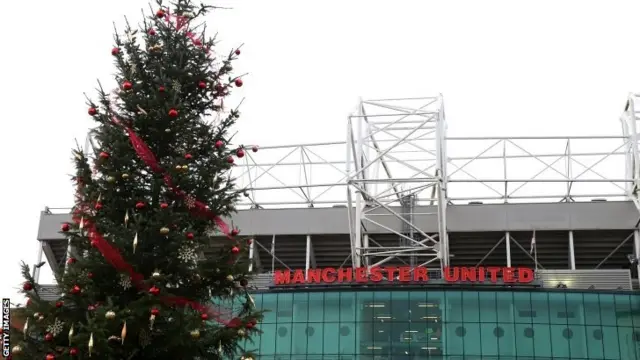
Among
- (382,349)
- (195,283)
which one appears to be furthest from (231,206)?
(382,349)

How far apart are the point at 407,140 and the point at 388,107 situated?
8.39 ft

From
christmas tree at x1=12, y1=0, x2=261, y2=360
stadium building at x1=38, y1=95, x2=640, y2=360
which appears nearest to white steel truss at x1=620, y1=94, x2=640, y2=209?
stadium building at x1=38, y1=95, x2=640, y2=360

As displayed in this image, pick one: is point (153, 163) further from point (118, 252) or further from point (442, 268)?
point (442, 268)

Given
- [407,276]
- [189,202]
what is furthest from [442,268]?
[189,202]

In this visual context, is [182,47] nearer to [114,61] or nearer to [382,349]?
[114,61]

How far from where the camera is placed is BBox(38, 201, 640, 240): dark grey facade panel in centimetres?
5916

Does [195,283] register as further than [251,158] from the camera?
No

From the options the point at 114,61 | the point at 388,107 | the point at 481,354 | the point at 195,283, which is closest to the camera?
the point at 195,283

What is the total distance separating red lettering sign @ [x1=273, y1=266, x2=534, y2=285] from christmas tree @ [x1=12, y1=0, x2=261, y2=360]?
29.6 m

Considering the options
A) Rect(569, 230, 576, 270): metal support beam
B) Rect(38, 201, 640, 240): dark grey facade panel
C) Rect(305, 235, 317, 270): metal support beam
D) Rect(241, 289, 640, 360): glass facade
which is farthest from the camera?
Rect(305, 235, 317, 270): metal support beam

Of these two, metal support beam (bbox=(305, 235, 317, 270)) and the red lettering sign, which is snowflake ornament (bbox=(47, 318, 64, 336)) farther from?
metal support beam (bbox=(305, 235, 317, 270))

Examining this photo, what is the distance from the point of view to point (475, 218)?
60125mm

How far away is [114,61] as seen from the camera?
20109mm

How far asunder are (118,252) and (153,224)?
0.90m
